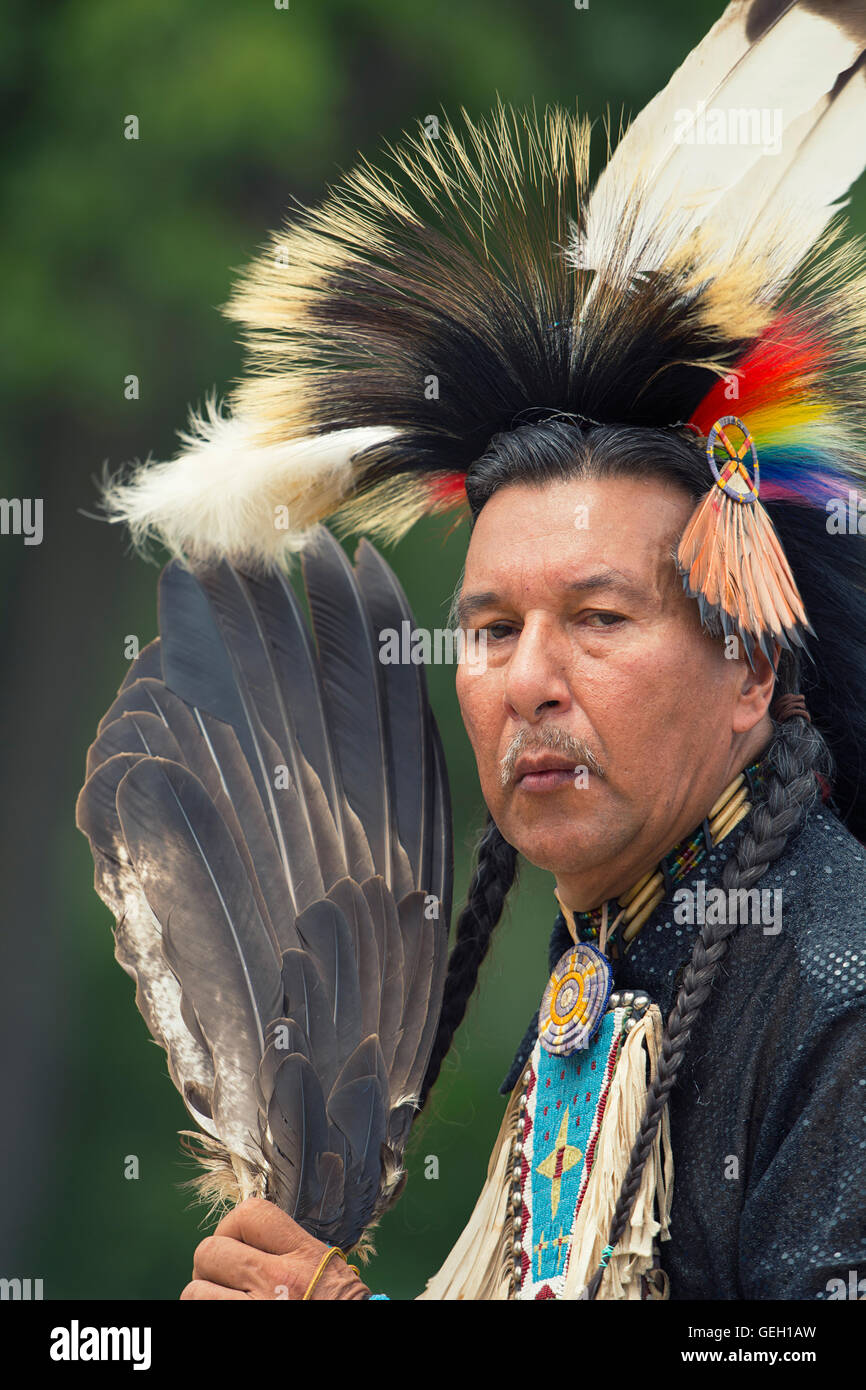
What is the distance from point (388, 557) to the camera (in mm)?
4906

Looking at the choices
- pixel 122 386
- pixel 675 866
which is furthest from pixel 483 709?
pixel 122 386

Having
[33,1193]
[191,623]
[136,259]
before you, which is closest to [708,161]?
[191,623]

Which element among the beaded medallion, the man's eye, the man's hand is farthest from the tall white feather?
the man's hand

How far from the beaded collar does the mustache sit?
19cm

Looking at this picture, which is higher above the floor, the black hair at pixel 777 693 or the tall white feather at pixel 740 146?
the tall white feather at pixel 740 146

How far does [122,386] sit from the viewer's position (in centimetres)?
493

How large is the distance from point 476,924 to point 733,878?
0.63 m

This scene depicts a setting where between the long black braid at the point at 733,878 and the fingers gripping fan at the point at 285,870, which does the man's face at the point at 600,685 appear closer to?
the long black braid at the point at 733,878

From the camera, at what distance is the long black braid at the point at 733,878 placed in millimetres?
1790

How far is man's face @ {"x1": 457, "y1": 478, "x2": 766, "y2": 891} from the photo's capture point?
1.88 m

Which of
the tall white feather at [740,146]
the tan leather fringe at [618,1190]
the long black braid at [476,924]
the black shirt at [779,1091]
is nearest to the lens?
the black shirt at [779,1091]

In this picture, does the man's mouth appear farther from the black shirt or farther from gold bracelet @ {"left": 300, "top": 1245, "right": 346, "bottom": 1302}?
gold bracelet @ {"left": 300, "top": 1245, "right": 346, "bottom": 1302}

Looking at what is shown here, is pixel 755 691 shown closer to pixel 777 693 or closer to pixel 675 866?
pixel 777 693

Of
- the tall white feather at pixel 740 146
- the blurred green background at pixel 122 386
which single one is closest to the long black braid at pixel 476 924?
the tall white feather at pixel 740 146
